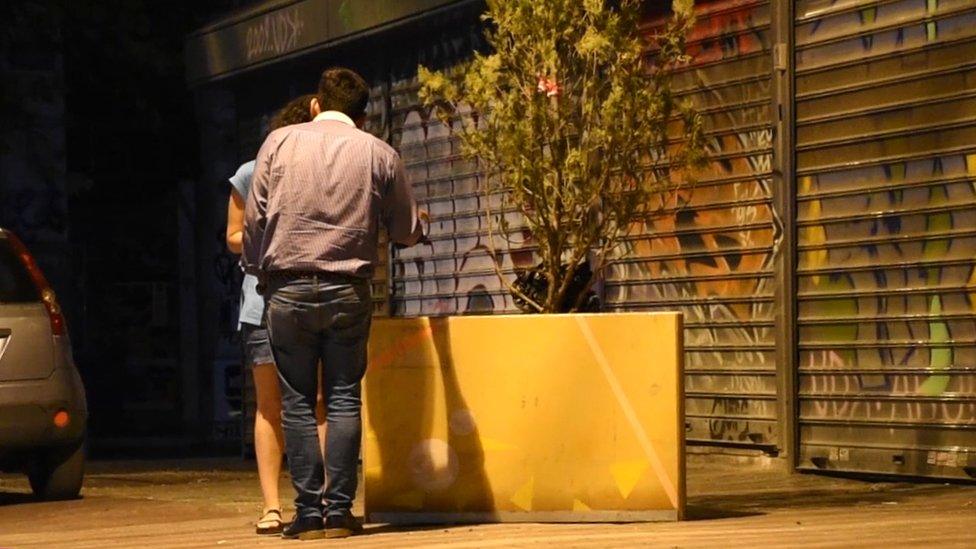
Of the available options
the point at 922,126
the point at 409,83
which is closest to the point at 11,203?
the point at 409,83

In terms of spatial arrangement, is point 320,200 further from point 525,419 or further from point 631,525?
point 631,525

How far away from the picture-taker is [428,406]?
29.0 feet

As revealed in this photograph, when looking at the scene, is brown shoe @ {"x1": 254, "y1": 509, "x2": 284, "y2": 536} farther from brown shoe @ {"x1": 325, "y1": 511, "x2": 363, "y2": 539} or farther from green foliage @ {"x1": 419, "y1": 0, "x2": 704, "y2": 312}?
green foliage @ {"x1": 419, "y1": 0, "x2": 704, "y2": 312}

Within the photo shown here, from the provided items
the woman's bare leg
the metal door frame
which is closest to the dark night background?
the metal door frame

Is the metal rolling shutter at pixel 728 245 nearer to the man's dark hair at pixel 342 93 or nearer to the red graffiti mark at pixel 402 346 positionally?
the red graffiti mark at pixel 402 346

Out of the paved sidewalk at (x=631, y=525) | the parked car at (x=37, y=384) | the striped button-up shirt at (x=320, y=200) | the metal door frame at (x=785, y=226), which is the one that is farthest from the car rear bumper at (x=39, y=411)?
the metal door frame at (x=785, y=226)

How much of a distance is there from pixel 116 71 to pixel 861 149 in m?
16.9

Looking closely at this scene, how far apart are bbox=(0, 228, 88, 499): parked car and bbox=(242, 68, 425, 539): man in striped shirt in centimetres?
339

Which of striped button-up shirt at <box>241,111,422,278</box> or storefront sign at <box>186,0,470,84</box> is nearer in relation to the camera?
striped button-up shirt at <box>241,111,422,278</box>

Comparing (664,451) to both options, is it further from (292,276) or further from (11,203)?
(11,203)

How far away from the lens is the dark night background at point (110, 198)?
26.6m

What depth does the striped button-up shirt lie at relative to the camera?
8.40 m

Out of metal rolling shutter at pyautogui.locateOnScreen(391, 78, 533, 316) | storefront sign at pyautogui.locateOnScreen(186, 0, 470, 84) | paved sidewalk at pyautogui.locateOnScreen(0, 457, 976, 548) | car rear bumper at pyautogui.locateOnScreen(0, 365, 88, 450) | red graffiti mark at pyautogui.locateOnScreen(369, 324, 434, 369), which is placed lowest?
paved sidewalk at pyautogui.locateOnScreen(0, 457, 976, 548)

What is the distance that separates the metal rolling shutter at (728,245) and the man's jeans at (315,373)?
383 cm
